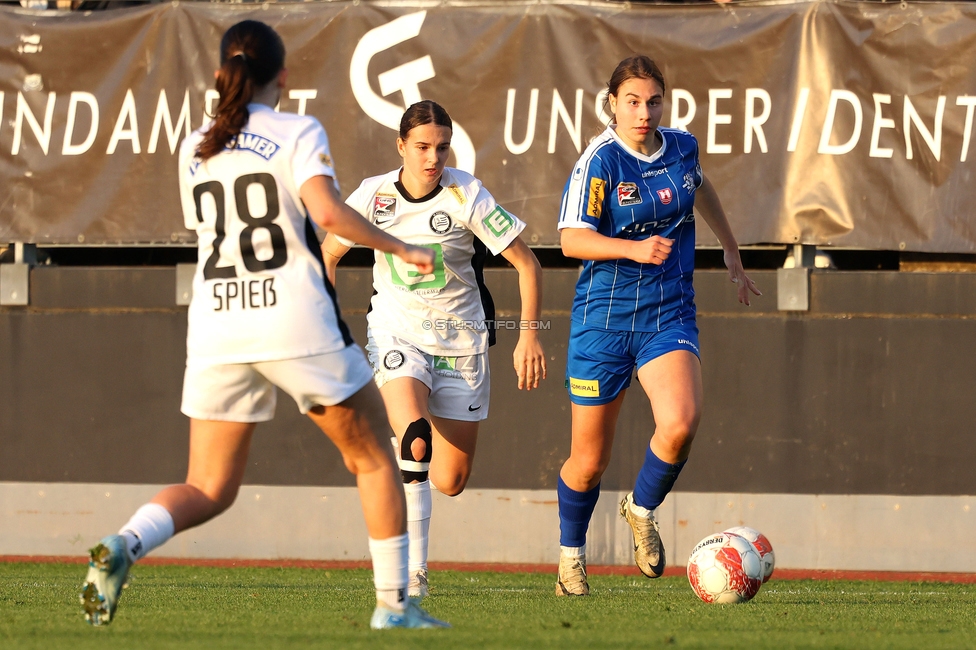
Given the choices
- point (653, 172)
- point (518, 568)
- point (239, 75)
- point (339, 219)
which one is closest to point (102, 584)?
point (339, 219)

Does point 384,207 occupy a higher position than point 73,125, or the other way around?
point 73,125

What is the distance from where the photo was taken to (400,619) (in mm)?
4332

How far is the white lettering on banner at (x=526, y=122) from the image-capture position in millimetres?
9547

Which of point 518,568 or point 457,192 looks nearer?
point 457,192

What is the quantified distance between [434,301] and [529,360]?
25.9 inches

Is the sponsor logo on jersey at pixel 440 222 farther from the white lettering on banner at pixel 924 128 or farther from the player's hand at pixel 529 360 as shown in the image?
the white lettering on banner at pixel 924 128

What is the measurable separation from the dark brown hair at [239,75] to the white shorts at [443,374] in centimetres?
248

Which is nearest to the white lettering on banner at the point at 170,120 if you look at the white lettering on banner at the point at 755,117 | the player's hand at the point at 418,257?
the white lettering on banner at the point at 755,117

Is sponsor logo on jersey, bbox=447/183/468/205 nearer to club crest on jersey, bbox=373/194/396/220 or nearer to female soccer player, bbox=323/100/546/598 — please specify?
female soccer player, bbox=323/100/546/598

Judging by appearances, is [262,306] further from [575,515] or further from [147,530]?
[575,515]

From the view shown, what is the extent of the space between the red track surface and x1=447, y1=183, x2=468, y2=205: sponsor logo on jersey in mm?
3682

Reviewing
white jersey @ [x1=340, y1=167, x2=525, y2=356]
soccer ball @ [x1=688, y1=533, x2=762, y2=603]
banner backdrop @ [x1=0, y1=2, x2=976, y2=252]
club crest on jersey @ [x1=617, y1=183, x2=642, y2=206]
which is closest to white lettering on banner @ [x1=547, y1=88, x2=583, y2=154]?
banner backdrop @ [x1=0, y1=2, x2=976, y2=252]

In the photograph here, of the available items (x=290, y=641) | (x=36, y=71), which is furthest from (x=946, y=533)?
(x=36, y=71)

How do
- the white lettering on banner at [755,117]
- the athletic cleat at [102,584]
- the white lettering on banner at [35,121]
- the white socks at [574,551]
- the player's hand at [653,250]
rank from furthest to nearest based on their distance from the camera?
the white lettering on banner at [35,121]
the white lettering on banner at [755,117]
the white socks at [574,551]
the player's hand at [653,250]
the athletic cleat at [102,584]
